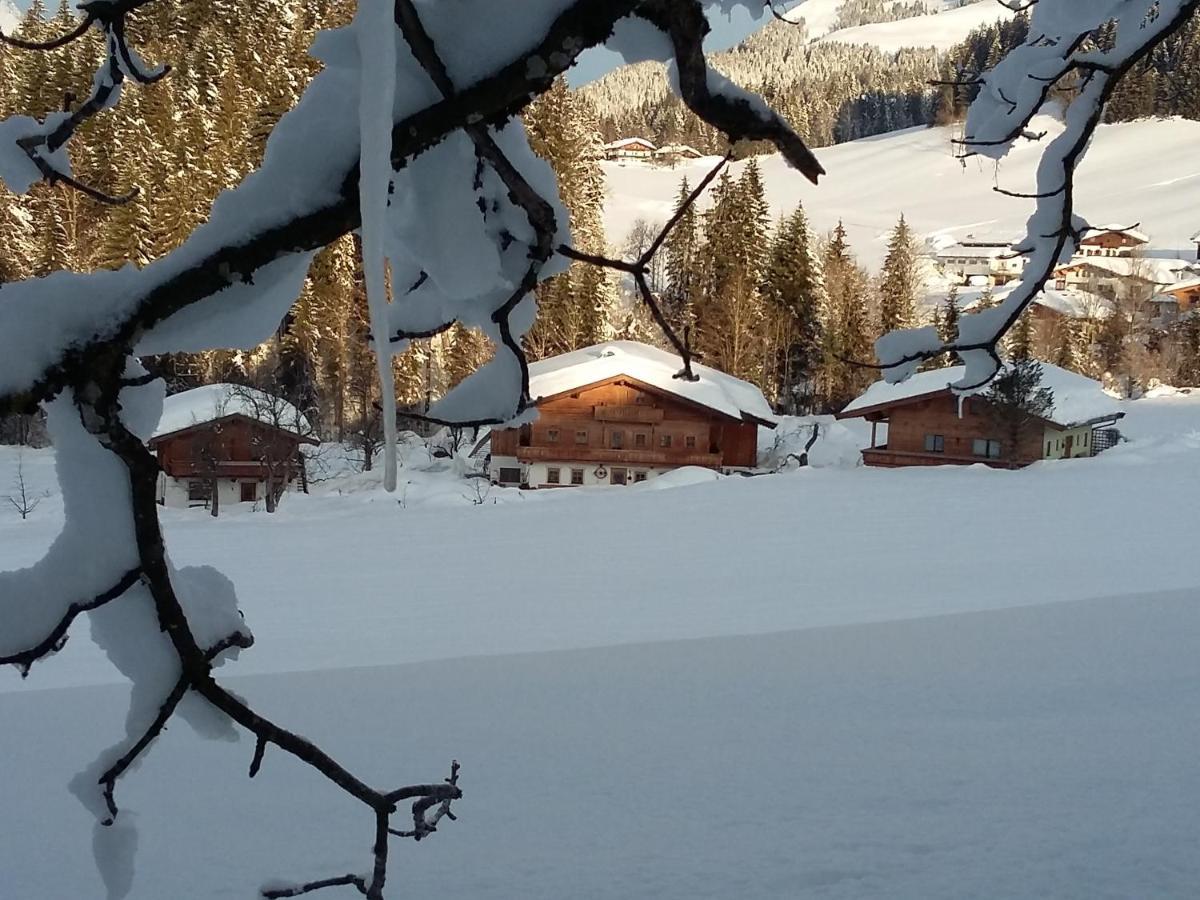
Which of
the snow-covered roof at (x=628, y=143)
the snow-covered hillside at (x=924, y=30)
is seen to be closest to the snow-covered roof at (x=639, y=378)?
the snow-covered roof at (x=628, y=143)

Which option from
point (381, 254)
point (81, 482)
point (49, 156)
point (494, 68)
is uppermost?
point (49, 156)

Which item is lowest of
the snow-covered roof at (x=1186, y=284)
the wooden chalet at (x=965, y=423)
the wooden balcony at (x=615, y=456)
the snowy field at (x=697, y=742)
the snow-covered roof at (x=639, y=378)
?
the snowy field at (x=697, y=742)

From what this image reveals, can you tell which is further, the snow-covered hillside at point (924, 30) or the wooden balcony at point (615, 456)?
the snow-covered hillside at point (924, 30)

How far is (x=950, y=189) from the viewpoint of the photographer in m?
58.2

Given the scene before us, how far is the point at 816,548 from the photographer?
375 inches

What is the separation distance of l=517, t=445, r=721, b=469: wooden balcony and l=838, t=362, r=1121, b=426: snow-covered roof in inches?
118

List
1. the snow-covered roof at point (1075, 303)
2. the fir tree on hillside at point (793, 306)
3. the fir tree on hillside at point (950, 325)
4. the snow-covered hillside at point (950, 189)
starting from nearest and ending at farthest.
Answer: the fir tree on hillside at point (950, 325)
the fir tree on hillside at point (793, 306)
the snow-covered roof at point (1075, 303)
the snow-covered hillside at point (950, 189)

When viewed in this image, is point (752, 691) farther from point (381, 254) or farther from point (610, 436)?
point (610, 436)

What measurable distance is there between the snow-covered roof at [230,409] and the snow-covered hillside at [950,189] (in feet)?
81.7

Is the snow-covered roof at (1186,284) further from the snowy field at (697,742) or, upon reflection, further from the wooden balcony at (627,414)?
the snowy field at (697,742)

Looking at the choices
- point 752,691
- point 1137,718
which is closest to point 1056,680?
point 1137,718

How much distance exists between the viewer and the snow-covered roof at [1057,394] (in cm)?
1769

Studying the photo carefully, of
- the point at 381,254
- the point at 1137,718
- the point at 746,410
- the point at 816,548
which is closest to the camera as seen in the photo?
the point at 381,254

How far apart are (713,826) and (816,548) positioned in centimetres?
765
